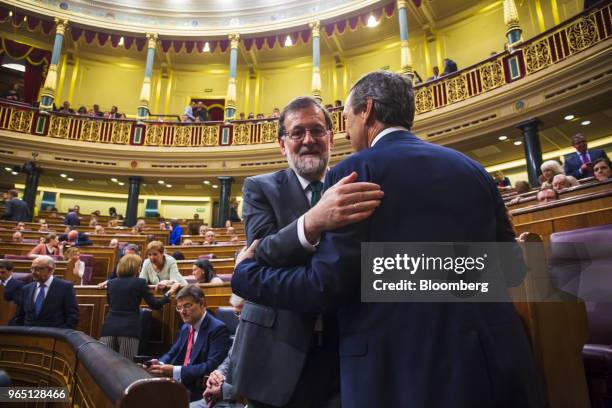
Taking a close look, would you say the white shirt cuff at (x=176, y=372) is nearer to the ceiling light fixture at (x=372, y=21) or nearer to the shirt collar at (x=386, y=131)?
the shirt collar at (x=386, y=131)

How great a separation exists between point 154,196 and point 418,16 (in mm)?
9759

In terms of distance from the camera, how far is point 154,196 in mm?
13156

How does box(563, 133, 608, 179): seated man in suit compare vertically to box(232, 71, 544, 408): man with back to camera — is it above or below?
above

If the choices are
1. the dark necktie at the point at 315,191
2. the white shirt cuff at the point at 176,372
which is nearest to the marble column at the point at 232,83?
the white shirt cuff at the point at 176,372

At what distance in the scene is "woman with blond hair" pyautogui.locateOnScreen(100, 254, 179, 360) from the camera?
3.23 metres

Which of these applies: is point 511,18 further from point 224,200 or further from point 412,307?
point 412,307

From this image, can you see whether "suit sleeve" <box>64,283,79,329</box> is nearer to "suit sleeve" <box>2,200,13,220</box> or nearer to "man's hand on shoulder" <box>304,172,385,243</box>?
"man's hand on shoulder" <box>304,172,385,243</box>

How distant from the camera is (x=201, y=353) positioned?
8.07 ft

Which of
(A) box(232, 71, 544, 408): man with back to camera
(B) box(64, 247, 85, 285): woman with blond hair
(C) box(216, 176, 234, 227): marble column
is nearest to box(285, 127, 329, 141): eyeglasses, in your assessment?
(A) box(232, 71, 544, 408): man with back to camera

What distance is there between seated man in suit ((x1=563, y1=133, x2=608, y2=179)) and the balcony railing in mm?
2470

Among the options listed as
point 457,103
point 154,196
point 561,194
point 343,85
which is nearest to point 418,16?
point 343,85

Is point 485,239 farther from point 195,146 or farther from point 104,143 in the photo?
point 104,143

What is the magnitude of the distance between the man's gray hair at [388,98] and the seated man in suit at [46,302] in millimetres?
3266

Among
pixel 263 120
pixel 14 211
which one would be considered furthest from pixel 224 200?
pixel 14 211
